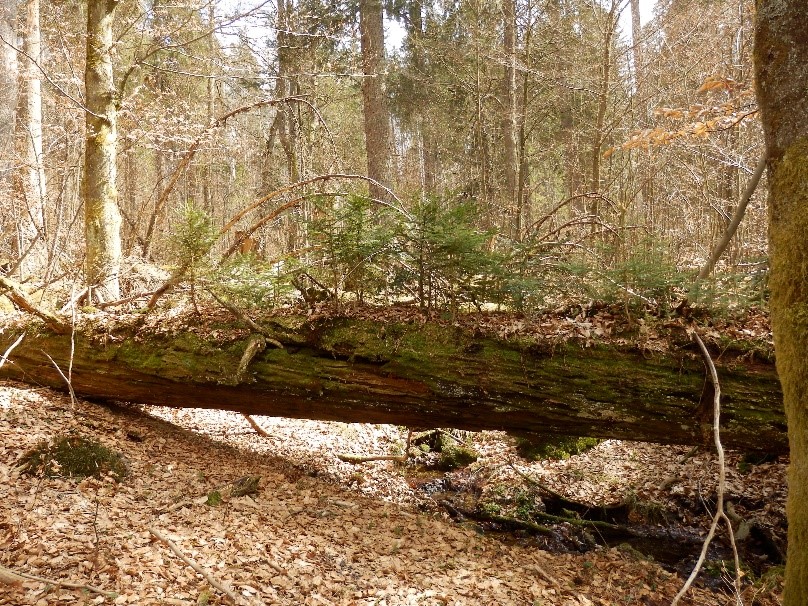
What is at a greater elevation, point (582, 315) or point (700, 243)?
point (700, 243)

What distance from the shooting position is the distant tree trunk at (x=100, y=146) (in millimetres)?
6637

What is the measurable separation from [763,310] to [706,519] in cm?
275

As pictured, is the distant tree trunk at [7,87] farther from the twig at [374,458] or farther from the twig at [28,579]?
the twig at [28,579]

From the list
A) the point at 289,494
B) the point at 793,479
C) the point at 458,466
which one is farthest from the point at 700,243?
the point at 289,494

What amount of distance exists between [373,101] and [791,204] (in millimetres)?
8214

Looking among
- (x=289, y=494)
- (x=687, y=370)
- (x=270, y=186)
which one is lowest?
(x=289, y=494)

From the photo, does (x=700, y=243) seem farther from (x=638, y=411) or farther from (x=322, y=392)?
(x=322, y=392)

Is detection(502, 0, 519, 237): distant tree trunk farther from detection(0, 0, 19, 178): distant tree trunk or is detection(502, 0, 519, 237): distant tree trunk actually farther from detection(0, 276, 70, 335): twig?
detection(0, 0, 19, 178): distant tree trunk

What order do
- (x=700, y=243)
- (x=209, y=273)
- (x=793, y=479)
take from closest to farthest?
(x=793, y=479) → (x=209, y=273) → (x=700, y=243)

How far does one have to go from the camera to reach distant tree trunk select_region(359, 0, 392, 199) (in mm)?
9508

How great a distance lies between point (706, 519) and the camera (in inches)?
229

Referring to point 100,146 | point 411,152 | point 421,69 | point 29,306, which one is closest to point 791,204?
→ point 29,306

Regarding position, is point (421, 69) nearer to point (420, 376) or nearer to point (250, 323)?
point (250, 323)

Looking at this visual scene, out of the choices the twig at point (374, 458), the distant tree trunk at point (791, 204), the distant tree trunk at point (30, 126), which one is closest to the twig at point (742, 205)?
the distant tree trunk at point (791, 204)
